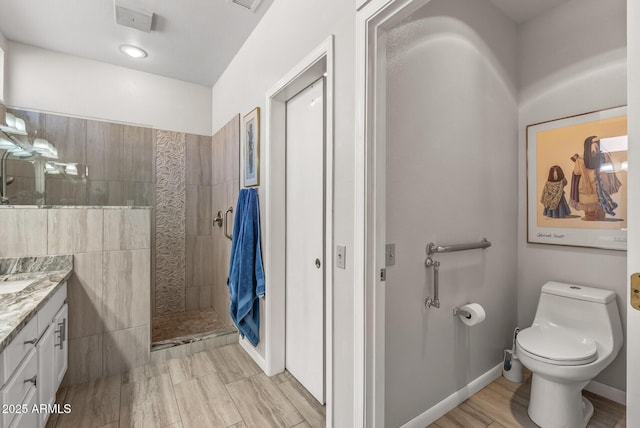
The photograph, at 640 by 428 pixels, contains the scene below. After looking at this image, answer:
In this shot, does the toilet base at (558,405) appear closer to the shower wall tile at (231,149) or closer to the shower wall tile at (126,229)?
the shower wall tile at (231,149)

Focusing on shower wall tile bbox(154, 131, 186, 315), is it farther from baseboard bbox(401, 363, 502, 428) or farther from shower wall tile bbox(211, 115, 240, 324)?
baseboard bbox(401, 363, 502, 428)

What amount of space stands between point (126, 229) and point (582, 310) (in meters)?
3.17

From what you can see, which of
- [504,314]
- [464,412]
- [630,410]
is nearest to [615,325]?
[504,314]

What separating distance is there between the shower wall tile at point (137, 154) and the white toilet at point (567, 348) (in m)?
3.21

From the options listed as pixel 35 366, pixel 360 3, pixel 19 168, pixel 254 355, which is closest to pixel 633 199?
pixel 360 3

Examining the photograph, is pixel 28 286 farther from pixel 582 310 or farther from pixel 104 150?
pixel 582 310

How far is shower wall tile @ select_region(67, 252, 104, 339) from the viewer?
2.05 meters

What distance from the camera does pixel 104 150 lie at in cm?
261

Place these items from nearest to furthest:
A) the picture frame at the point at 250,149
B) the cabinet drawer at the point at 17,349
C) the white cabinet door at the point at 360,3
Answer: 1. the cabinet drawer at the point at 17,349
2. the white cabinet door at the point at 360,3
3. the picture frame at the point at 250,149

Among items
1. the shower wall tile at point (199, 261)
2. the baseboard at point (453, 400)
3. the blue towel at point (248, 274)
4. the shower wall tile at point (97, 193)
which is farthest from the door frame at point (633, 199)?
the shower wall tile at point (199, 261)

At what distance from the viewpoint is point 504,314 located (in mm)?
2221

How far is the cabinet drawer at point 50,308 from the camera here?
4.68 ft

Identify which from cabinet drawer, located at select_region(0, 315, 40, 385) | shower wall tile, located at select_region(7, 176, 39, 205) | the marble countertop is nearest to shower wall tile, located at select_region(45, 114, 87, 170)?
shower wall tile, located at select_region(7, 176, 39, 205)

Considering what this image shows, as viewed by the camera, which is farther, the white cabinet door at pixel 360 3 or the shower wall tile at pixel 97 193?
the shower wall tile at pixel 97 193
